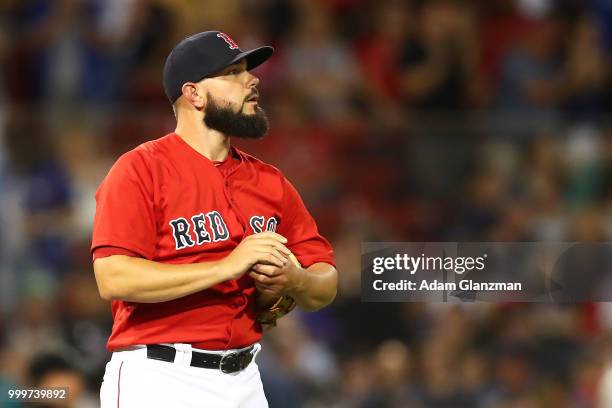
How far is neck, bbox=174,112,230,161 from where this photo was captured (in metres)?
3.41

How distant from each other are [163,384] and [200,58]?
0.97 m

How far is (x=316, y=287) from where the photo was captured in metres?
3.37

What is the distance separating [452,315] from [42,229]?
224 centimetres

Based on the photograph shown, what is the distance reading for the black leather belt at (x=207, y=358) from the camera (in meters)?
3.17

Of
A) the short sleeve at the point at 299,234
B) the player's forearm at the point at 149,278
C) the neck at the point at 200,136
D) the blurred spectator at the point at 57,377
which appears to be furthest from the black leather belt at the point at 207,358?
the blurred spectator at the point at 57,377

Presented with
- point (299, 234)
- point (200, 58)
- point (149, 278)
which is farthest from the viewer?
point (299, 234)

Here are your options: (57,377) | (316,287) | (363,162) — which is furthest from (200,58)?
(363,162)

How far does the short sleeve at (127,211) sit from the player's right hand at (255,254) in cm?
24

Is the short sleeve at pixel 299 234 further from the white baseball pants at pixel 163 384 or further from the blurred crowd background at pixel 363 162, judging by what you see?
the blurred crowd background at pixel 363 162

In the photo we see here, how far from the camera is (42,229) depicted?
19.9 feet

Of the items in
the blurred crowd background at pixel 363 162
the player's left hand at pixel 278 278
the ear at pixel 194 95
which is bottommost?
the player's left hand at pixel 278 278

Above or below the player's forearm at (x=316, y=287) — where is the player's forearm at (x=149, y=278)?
below

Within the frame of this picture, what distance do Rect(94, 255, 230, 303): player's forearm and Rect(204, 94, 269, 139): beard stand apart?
0.51 m

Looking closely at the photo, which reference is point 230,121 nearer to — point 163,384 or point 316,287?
point 316,287
